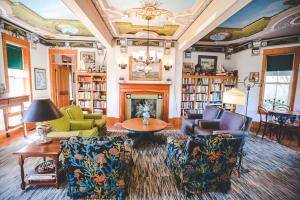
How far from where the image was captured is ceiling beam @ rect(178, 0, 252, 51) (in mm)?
2318

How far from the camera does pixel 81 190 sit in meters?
1.95

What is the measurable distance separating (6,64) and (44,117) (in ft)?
10.6

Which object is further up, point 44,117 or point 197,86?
point 197,86

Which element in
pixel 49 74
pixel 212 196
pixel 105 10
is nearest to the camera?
pixel 212 196

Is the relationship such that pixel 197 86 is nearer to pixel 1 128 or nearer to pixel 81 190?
pixel 81 190

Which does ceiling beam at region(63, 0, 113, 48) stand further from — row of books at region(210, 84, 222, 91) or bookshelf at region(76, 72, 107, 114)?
row of books at region(210, 84, 222, 91)

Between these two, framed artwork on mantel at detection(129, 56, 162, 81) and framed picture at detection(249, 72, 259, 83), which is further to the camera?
framed artwork on mantel at detection(129, 56, 162, 81)

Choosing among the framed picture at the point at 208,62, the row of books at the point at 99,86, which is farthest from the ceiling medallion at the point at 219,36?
the row of books at the point at 99,86

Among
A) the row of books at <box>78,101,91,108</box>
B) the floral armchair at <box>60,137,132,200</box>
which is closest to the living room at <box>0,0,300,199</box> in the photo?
the floral armchair at <box>60,137,132,200</box>

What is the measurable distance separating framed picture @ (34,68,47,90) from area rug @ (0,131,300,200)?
2282 mm

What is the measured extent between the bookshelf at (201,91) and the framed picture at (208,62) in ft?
1.56

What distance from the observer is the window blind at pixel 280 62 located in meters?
4.63

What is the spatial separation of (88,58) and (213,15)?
4438mm

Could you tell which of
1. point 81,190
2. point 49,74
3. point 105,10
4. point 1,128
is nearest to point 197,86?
point 105,10
